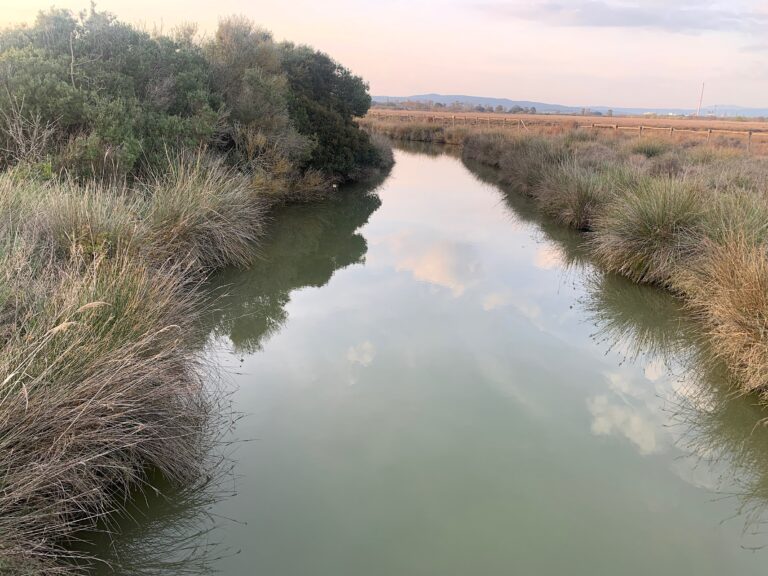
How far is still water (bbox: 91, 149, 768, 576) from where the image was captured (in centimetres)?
317

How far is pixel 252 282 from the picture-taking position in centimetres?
804

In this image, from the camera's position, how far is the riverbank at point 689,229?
5.03 m

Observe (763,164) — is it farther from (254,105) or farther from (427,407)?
(427,407)

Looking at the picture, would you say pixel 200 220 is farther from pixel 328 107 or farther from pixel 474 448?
pixel 328 107

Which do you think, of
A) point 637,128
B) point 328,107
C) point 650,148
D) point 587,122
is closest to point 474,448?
point 328,107

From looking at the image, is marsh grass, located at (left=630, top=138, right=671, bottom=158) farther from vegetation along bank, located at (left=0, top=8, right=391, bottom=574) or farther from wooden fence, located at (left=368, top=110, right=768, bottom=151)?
vegetation along bank, located at (left=0, top=8, right=391, bottom=574)

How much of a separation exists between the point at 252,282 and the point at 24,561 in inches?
231

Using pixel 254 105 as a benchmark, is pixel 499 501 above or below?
below

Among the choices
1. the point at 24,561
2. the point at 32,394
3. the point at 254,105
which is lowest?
the point at 24,561

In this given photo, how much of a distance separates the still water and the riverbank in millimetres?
371

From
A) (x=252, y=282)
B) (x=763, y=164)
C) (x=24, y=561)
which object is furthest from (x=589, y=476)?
(x=763, y=164)


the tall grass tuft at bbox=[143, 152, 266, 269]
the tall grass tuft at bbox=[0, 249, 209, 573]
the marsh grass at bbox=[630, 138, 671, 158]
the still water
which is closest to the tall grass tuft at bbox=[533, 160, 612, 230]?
the still water

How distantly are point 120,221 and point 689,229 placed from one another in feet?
23.4

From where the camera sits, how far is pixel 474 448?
414 cm
